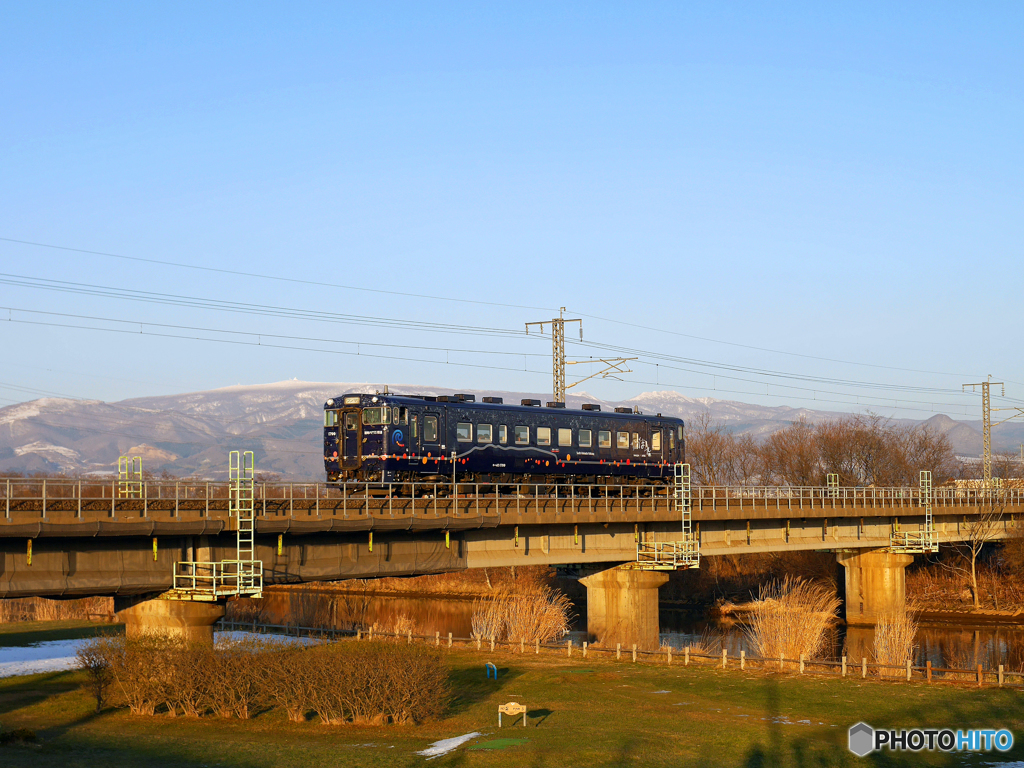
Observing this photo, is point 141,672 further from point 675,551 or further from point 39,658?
point 675,551

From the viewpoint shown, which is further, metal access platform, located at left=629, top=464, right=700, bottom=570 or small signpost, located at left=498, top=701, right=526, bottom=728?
metal access platform, located at left=629, top=464, right=700, bottom=570

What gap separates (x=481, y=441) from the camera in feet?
142

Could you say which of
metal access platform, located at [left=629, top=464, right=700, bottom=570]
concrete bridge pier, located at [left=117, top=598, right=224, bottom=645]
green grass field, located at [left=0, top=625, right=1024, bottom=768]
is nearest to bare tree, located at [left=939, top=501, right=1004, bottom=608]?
metal access platform, located at [left=629, top=464, right=700, bottom=570]

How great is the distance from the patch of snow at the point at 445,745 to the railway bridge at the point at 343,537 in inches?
319

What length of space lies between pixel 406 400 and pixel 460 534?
6.01m

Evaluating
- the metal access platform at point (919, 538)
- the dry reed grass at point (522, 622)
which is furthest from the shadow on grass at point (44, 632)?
the metal access platform at point (919, 538)

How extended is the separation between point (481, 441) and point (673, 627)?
23388 mm

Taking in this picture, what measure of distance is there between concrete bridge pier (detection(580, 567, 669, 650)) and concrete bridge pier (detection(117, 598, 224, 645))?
1910 centimetres

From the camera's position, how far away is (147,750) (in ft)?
74.4

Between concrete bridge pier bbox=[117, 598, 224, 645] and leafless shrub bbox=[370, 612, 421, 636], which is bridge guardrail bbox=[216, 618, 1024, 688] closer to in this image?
leafless shrub bbox=[370, 612, 421, 636]

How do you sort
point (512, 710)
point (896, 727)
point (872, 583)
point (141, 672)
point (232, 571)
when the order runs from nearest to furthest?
point (512, 710) < point (896, 727) < point (141, 672) < point (232, 571) < point (872, 583)

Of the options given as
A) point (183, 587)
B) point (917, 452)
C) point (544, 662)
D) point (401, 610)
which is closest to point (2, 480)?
point (183, 587)

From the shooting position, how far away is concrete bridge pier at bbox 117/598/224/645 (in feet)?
98.6

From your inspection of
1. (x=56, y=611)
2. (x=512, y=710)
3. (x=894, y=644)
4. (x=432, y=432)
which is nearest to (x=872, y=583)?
(x=894, y=644)
